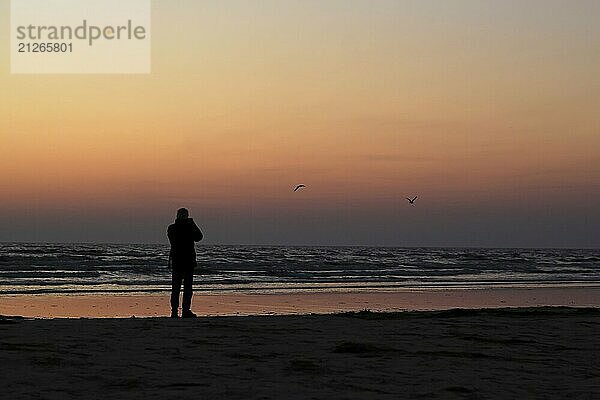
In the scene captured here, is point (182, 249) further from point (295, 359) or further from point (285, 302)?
point (285, 302)

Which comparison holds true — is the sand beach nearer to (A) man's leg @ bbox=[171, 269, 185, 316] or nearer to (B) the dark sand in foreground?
(B) the dark sand in foreground

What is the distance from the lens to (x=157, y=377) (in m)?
6.36

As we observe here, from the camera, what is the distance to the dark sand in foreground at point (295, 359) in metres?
6.03

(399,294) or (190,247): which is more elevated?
(190,247)

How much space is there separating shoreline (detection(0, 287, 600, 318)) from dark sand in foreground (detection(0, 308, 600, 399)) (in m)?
6.13

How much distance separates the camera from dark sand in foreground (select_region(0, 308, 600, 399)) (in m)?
6.03

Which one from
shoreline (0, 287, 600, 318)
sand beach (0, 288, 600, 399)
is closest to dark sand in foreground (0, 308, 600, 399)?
sand beach (0, 288, 600, 399)

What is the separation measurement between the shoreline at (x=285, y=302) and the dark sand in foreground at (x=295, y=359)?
6.13m

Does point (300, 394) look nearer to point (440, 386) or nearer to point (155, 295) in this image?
point (440, 386)

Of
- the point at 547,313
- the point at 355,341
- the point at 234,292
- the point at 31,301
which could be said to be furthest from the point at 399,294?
the point at 355,341

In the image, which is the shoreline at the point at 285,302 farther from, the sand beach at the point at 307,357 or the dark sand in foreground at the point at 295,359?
the dark sand in foreground at the point at 295,359

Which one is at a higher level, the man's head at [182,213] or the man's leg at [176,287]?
the man's head at [182,213]

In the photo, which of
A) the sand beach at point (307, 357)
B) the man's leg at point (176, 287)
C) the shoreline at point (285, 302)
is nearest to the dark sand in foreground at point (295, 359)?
the sand beach at point (307, 357)

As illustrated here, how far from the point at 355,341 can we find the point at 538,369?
1999mm
